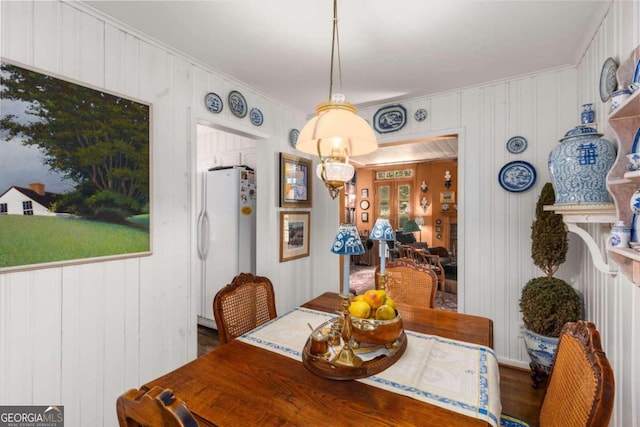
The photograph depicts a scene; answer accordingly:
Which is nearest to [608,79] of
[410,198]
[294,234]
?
[294,234]

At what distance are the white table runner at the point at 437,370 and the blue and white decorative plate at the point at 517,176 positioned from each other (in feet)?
5.85

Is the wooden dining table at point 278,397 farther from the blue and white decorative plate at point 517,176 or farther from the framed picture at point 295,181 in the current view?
the blue and white decorative plate at point 517,176

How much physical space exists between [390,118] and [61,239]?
9.59 feet

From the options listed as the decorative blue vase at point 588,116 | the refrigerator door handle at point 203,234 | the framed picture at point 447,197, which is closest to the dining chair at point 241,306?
the refrigerator door handle at point 203,234

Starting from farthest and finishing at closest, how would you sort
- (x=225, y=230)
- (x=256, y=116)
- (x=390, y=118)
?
(x=225, y=230) < (x=390, y=118) < (x=256, y=116)

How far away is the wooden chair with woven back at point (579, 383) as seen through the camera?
0.71 meters

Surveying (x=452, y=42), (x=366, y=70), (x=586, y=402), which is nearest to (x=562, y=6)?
(x=452, y=42)

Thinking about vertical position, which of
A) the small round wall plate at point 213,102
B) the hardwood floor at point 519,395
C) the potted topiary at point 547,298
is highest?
the small round wall plate at point 213,102

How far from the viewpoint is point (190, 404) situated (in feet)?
3.04

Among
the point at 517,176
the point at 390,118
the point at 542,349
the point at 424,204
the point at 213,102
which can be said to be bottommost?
the point at 542,349

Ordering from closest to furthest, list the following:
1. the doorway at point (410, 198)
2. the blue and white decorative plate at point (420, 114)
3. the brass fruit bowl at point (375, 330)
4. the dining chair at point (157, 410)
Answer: the dining chair at point (157, 410) < the brass fruit bowl at point (375, 330) < the blue and white decorative plate at point (420, 114) < the doorway at point (410, 198)

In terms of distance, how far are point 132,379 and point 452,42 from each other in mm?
3144

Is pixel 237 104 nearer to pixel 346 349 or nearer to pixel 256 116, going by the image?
pixel 256 116

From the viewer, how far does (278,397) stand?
38.1 inches
